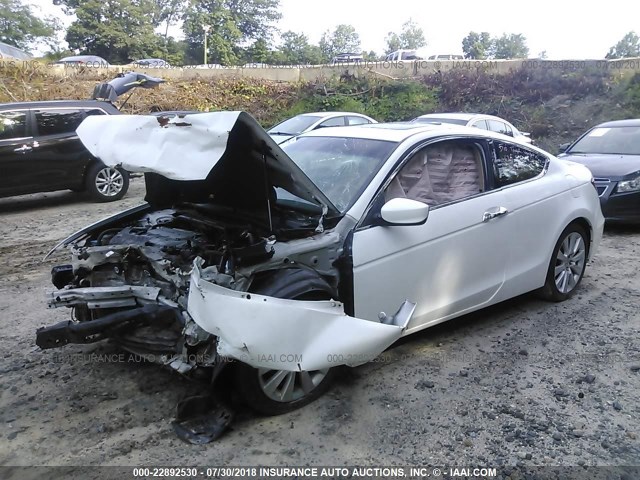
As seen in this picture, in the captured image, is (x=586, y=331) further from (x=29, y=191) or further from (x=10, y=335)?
(x=29, y=191)

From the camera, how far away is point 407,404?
3.23m

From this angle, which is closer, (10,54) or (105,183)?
(105,183)

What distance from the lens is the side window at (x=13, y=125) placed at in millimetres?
8609

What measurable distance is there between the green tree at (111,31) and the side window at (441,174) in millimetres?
45835

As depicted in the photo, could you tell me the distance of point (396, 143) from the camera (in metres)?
3.75

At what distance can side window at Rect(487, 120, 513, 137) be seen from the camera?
11617mm

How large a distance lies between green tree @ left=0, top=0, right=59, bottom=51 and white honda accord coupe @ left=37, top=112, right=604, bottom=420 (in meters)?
35.9

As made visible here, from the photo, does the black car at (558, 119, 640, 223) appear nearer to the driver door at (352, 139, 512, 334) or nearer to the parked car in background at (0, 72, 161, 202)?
the driver door at (352, 139, 512, 334)

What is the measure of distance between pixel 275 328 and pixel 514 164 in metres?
2.71

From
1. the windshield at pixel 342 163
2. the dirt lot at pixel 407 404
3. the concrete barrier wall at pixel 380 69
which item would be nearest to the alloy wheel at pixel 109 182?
the dirt lot at pixel 407 404

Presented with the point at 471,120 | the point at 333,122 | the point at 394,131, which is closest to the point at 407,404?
the point at 394,131

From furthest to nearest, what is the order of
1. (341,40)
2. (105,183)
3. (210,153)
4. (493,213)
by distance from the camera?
(341,40), (105,183), (493,213), (210,153)

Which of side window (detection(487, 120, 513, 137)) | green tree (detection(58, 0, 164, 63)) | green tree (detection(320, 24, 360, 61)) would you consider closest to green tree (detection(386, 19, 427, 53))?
green tree (detection(320, 24, 360, 61))

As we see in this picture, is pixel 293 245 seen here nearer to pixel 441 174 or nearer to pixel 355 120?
pixel 441 174
